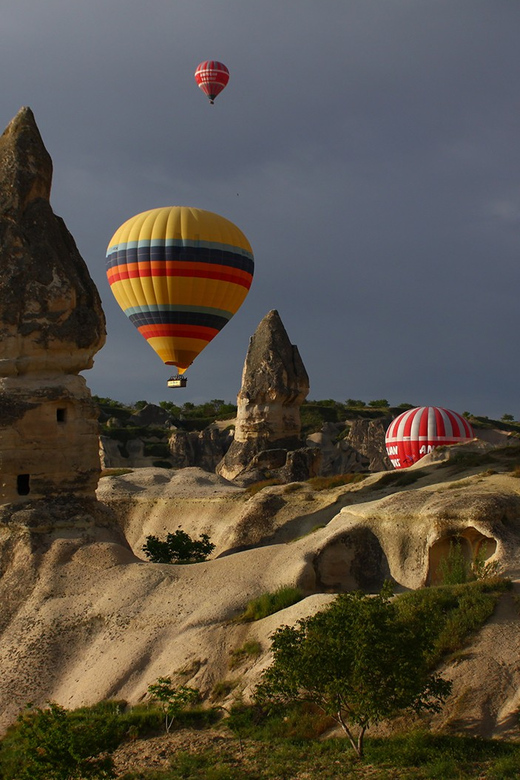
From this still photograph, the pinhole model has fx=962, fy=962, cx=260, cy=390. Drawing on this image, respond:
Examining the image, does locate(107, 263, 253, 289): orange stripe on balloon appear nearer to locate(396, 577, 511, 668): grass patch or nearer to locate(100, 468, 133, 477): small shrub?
locate(100, 468, 133, 477): small shrub

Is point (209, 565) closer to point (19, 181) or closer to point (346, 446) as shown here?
point (19, 181)

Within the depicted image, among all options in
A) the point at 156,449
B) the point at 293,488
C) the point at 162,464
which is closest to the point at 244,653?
the point at 293,488

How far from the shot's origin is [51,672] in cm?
1827

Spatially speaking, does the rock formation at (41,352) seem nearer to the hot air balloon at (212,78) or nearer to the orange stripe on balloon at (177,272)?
the orange stripe on balloon at (177,272)

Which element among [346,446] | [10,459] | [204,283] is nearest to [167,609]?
[10,459]

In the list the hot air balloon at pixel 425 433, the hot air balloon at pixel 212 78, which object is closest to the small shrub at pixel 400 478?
the hot air balloon at pixel 425 433

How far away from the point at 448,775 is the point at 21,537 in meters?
12.4

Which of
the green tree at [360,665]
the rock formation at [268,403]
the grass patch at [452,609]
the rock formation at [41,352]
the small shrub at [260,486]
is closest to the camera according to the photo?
the green tree at [360,665]

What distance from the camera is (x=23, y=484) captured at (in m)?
22.7

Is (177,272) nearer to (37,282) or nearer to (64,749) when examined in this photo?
(37,282)

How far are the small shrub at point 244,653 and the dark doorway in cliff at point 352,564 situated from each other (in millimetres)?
3449

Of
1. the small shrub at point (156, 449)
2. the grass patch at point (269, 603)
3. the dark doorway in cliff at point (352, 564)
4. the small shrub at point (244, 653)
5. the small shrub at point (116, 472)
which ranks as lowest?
the small shrub at point (244, 653)

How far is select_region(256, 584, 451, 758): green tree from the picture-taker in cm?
1252

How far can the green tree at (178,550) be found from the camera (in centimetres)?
2648
